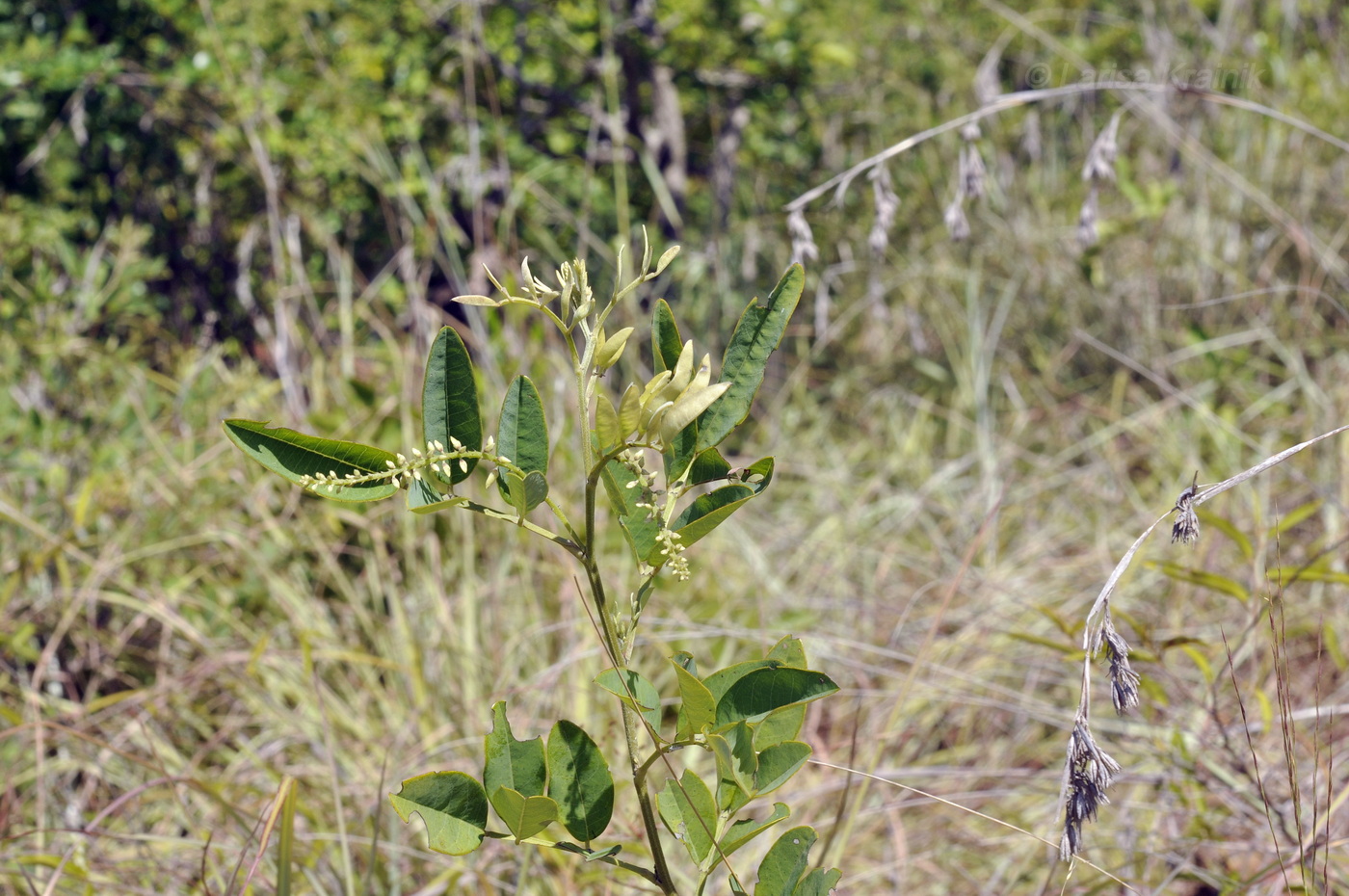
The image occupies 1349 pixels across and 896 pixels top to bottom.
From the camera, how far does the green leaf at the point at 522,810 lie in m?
0.55

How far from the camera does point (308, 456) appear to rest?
21.8 inches

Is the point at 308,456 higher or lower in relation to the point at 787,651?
higher

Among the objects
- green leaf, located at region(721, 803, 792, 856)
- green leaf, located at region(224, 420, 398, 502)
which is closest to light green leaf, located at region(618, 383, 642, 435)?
green leaf, located at region(224, 420, 398, 502)

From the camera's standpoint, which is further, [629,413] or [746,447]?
[746,447]

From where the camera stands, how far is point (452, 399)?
23.2 inches

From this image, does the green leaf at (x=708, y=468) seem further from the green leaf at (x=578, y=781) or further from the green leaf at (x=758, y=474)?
the green leaf at (x=578, y=781)

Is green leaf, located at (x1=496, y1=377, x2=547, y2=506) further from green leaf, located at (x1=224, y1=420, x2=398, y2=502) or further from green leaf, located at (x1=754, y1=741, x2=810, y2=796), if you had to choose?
green leaf, located at (x1=754, y1=741, x2=810, y2=796)

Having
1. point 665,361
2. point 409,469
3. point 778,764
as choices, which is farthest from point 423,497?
point 778,764

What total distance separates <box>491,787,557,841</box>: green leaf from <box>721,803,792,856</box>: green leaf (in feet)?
0.35

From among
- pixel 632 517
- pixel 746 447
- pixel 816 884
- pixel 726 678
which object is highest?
pixel 632 517

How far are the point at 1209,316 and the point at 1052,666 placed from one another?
1.40m

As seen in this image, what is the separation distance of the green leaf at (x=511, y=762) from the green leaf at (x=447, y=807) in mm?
13

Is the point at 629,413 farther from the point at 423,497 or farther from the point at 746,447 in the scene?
the point at 746,447

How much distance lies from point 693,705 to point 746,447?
209cm
